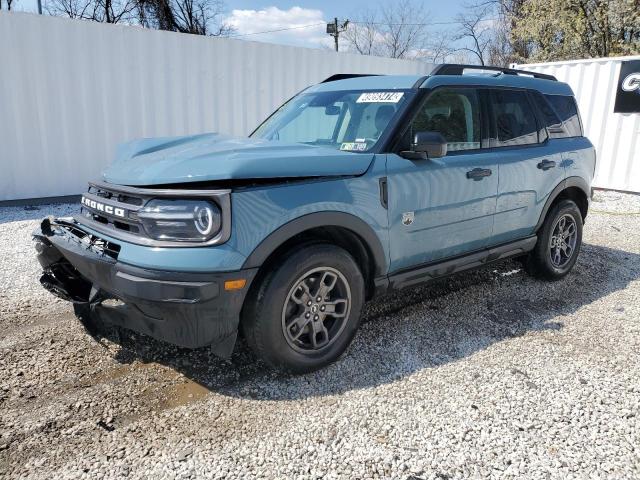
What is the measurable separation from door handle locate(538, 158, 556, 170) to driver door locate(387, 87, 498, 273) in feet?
2.30

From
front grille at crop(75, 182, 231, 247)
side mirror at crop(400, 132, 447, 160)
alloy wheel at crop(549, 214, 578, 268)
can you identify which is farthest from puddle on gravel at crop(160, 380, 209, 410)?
alloy wheel at crop(549, 214, 578, 268)

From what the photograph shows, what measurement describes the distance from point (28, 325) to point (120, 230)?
5.18 feet

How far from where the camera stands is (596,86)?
1020 centimetres

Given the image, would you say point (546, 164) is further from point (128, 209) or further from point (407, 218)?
point (128, 209)

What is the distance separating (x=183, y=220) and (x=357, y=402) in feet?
4.62

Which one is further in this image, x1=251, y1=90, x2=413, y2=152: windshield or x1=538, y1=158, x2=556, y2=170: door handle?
x1=538, y1=158, x2=556, y2=170: door handle

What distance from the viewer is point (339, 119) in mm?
3779

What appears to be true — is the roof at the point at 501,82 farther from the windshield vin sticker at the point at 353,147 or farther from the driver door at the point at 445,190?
the windshield vin sticker at the point at 353,147

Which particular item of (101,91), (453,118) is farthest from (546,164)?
(101,91)

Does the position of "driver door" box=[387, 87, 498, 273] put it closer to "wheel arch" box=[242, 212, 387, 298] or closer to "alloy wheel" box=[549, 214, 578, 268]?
"wheel arch" box=[242, 212, 387, 298]

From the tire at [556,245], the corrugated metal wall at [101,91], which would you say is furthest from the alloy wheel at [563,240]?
the corrugated metal wall at [101,91]

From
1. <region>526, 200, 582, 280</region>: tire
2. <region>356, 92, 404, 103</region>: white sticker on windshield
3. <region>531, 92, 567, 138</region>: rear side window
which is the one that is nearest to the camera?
<region>356, 92, 404, 103</region>: white sticker on windshield

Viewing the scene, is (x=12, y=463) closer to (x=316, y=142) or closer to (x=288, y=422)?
(x=288, y=422)

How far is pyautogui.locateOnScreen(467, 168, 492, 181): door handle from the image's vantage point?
12.5 feet
